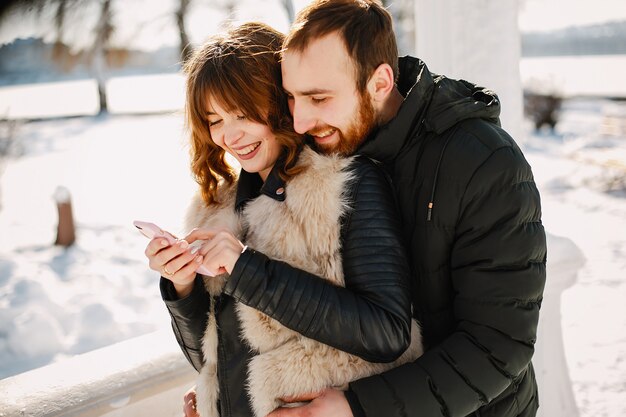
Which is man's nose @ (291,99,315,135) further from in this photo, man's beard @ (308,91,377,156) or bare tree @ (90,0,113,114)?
bare tree @ (90,0,113,114)

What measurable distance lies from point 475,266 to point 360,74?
0.65 m

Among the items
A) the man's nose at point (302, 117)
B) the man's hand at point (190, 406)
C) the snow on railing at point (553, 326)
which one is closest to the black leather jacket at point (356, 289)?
the man's nose at point (302, 117)

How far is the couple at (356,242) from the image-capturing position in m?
1.43

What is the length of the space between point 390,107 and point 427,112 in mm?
168

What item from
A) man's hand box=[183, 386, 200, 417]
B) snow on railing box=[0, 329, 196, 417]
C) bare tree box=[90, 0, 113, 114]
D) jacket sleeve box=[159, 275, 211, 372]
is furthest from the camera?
bare tree box=[90, 0, 113, 114]

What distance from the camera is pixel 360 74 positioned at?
5.32ft

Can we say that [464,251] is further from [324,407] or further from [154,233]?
[154,233]

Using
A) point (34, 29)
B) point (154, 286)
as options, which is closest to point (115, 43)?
point (34, 29)

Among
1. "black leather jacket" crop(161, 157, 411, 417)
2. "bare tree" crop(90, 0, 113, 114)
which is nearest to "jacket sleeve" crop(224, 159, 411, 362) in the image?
"black leather jacket" crop(161, 157, 411, 417)

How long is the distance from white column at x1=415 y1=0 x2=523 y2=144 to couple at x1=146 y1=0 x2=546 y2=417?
951mm

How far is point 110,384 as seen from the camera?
2.11 m

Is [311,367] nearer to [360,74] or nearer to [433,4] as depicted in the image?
[360,74]

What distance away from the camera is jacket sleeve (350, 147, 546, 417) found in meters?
1.44

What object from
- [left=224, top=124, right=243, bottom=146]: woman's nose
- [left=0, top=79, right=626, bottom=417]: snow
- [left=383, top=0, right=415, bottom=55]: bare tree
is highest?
[left=383, top=0, right=415, bottom=55]: bare tree
